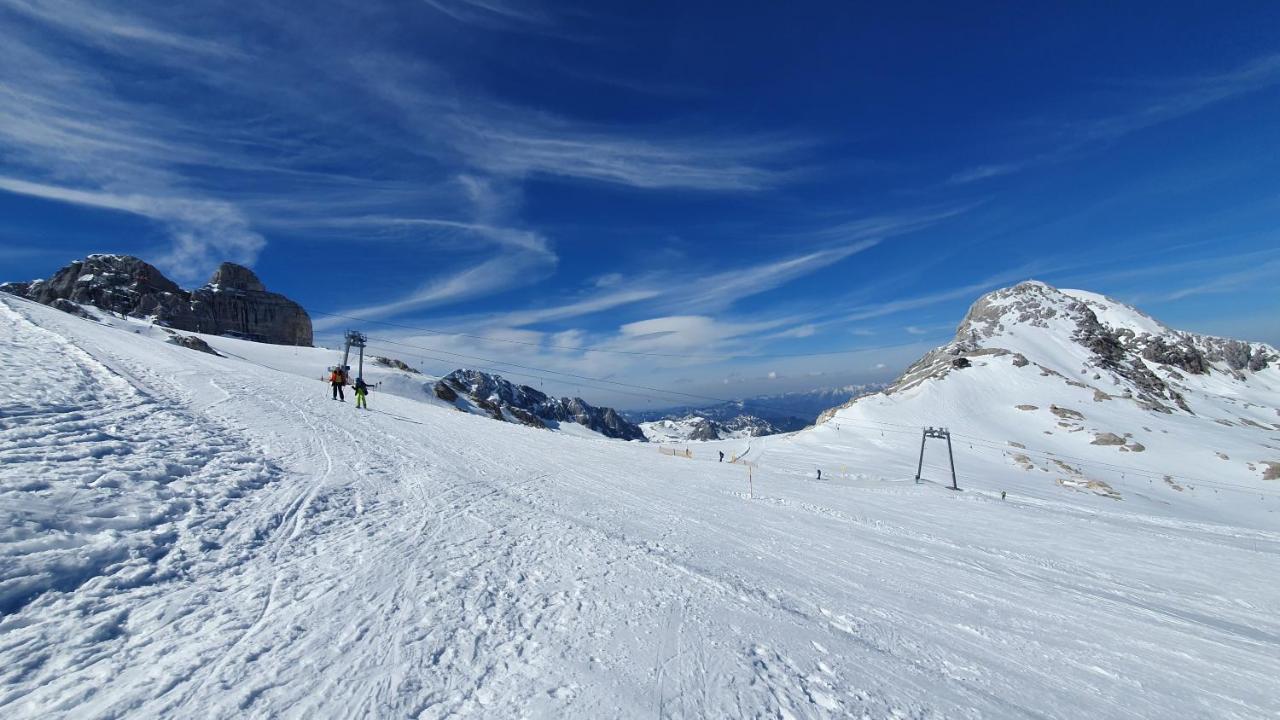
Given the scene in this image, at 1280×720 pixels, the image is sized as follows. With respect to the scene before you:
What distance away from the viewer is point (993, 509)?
18.2 metres

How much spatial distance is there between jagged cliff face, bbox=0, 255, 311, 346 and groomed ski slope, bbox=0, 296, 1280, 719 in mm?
140124

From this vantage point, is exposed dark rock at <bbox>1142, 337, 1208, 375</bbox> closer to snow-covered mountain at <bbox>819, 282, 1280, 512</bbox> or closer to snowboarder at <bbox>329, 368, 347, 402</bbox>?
snow-covered mountain at <bbox>819, 282, 1280, 512</bbox>

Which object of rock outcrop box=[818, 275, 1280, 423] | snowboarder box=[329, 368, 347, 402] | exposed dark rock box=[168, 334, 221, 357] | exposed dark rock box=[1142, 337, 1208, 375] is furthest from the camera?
exposed dark rock box=[1142, 337, 1208, 375]

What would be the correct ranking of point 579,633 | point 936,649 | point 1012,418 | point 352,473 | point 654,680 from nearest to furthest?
point 654,680
point 579,633
point 936,649
point 352,473
point 1012,418

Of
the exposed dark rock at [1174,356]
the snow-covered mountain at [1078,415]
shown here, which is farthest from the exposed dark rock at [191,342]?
the exposed dark rock at [1174,356]

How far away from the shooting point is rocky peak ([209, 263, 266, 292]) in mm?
133875

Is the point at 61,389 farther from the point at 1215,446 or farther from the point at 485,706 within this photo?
the point at 1215,446

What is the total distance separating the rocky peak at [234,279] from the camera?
13388 centimetres

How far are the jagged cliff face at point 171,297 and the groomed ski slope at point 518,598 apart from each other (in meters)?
140

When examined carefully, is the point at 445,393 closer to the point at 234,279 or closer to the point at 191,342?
the point at 191,342

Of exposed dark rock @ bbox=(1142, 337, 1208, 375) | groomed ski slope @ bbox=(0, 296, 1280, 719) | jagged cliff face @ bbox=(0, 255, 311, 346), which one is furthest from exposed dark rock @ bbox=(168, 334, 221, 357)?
exposed dark rock @ bbox=(1142, 337, 1208, 375)

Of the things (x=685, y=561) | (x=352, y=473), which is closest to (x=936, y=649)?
(x=685, y=561)

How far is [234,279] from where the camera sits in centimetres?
13512

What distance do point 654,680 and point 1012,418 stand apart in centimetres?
7813
